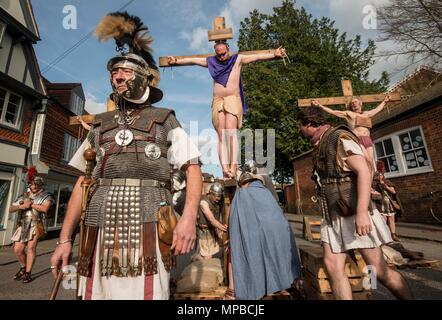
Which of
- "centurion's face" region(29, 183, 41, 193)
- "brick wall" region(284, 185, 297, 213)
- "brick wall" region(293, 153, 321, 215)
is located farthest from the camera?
"brick wall" region(284, 185, 297, 213)

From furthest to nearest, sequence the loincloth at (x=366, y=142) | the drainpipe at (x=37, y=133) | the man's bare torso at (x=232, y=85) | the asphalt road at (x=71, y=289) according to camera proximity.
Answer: the drainpipe at (x=37, y=133) < the loincloth at (x=366, y=142) < the man's bare torso at (x=232, y=85) < the asphalt road at (x=71, y=289)

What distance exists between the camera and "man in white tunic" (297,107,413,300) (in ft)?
7.90

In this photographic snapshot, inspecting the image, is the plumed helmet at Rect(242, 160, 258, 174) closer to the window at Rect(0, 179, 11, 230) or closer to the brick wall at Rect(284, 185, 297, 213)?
the window at Rect(0, 179, 11, 230)

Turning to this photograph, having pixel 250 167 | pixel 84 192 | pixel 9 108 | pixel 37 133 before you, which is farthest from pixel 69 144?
pixel 84 192

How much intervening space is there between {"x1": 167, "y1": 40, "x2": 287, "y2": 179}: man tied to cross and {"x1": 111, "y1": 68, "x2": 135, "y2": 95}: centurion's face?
2158 millimetres

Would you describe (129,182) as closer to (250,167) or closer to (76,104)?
(250,167)

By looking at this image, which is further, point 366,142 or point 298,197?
point 298,197

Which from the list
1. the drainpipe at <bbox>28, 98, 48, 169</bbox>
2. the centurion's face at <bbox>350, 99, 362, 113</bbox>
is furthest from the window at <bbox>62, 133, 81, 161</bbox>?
the centurion's face at <bbox>350, 99, 362, 113</bbox>

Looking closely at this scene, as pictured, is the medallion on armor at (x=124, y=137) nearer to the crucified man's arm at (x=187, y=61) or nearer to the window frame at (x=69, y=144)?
the crucified man's arm at (x=187, y=61)

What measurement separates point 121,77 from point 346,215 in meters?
2.42

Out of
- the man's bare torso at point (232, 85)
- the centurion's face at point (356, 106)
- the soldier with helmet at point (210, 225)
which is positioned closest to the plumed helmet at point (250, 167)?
the man's bare torso at point (232, 85)

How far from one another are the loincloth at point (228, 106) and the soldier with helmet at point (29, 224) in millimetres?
4789

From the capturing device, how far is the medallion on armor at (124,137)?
6.21ft

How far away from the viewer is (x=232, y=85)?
423cm
